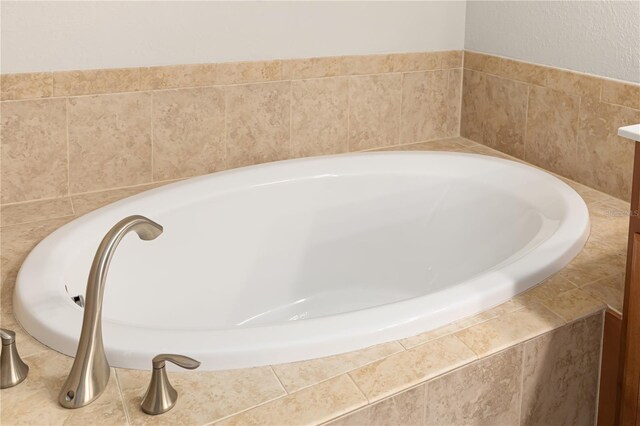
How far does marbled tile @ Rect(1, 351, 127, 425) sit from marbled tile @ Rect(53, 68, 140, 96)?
3.62 feet

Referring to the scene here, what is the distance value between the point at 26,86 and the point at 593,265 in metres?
1.69

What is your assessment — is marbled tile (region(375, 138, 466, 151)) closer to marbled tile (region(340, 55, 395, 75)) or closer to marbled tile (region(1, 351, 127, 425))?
marbled tile (region(340, 55, 395, 75))

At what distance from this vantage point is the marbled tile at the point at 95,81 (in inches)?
81.1

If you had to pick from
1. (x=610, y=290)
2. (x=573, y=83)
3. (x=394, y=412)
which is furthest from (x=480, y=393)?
(x=573, y=83)

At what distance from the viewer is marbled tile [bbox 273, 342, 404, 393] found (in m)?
1.21

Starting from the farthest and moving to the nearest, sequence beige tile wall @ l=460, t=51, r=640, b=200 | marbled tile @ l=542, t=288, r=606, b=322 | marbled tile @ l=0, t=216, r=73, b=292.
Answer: beige tile wall @ l=460, t=51, r=640, b=200, marbled tile @ l=0, t=216, r=73, b=292, marbled tile @ l=542, t=288, r=606, b=322

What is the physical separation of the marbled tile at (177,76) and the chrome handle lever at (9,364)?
46.9 inches

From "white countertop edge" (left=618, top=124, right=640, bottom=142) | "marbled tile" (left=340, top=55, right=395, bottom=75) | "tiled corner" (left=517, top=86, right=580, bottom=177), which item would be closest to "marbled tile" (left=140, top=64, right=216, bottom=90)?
"marbled tile" (left=340, top=55, right=395, bottom=75)

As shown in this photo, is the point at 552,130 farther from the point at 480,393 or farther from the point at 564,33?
the point at 480,393

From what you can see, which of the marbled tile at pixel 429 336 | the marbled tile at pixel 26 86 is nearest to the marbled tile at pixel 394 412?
the marbled tile at pixel 429 336

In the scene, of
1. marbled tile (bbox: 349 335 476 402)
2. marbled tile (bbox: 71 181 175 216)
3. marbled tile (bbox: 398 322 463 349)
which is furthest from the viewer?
marbled tile (bbox: 71 181 175 216)

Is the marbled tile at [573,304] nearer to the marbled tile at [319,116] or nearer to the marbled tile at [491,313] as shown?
the marbled tile at [491,313]

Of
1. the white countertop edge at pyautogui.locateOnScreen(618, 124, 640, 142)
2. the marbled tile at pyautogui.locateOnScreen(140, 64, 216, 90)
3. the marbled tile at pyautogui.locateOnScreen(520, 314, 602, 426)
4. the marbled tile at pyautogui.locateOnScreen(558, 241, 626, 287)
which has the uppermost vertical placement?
the marbled tile at pyautogui.locateOnScreen(140, 64, 216, 90)

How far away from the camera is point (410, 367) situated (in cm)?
125
